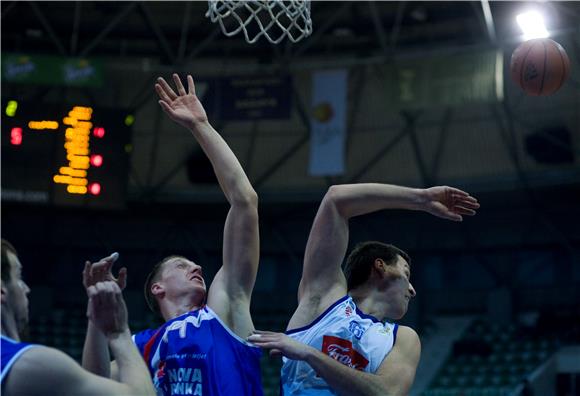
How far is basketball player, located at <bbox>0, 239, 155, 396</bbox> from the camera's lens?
301 centimetres

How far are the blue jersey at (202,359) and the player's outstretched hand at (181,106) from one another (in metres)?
0.92

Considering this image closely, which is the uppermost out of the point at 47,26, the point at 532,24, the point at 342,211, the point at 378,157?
the point at 47,26

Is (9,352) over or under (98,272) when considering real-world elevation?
under

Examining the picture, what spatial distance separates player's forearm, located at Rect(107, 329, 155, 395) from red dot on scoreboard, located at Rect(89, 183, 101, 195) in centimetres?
1040

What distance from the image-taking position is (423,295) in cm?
2052

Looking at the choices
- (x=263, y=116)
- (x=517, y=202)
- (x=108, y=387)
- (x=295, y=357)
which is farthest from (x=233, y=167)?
(x=517, y=202)

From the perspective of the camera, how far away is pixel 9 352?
10.0 feet

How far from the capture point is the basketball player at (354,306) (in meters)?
4.59

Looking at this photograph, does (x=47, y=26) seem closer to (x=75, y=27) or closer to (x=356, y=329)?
(x=75, y=27)

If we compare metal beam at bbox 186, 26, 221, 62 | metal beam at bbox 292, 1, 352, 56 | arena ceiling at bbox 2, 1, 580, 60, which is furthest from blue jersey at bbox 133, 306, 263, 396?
metal beam at bbox 186, 26, 221, 62

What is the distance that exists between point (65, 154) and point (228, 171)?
9.55 metres

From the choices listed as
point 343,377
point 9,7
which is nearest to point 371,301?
point 343,377

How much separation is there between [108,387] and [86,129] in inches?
434

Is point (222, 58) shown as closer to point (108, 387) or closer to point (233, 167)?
point (233, 167)
